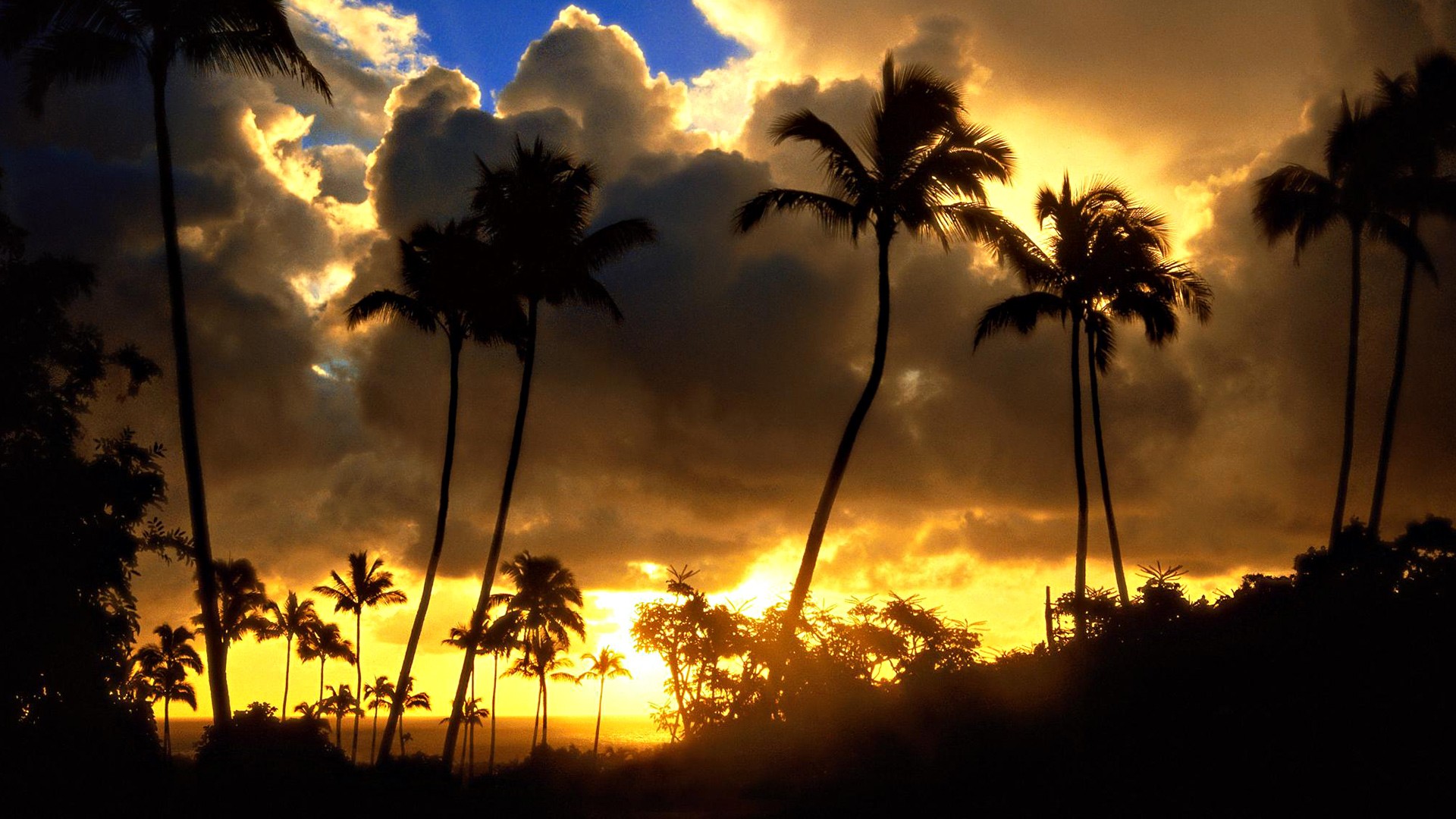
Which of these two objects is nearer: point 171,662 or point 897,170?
point 897,170

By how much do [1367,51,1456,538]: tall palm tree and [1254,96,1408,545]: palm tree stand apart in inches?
15.1

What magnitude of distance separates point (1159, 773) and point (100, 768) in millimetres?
16526

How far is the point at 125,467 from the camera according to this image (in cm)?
1744

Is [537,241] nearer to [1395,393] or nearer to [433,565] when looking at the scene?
[433,565]

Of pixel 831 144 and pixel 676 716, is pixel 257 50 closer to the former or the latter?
pixel 831 144

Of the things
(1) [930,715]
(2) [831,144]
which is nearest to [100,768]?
(1) [930,715]

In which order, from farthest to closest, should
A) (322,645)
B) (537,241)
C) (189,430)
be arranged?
(322,645) → (537,241) → (189,430)

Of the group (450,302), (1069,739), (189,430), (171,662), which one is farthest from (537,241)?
(171,662)

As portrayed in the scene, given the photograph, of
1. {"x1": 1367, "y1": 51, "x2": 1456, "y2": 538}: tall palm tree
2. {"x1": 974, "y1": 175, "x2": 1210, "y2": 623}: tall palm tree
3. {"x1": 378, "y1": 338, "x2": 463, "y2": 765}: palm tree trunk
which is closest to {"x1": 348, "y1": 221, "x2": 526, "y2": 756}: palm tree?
{"x1": 378, "y1": 338, "x2": 463, "y2": 765}: palm tree trunk

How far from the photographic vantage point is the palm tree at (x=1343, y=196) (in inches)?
1042

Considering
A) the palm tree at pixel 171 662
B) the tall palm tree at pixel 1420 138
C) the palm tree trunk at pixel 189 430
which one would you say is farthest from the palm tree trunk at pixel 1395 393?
the palm tree at pixel 171 662

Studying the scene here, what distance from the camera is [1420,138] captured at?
85.5 ft

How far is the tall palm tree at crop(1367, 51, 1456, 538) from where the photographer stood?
2589cm

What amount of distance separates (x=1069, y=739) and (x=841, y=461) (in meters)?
9.22
